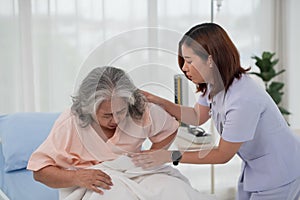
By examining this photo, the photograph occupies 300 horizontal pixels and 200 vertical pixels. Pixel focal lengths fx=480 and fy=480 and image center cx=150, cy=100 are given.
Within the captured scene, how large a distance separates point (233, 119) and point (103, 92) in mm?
408

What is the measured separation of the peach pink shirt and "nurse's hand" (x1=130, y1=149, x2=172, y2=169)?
5 cm

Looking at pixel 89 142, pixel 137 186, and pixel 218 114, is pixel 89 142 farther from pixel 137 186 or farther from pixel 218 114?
pixel 218 114

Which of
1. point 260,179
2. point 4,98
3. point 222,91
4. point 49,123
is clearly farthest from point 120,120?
point 4,98

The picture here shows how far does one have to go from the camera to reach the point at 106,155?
4.78ft

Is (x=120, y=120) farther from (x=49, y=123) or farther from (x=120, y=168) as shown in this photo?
(x=49, y=123)

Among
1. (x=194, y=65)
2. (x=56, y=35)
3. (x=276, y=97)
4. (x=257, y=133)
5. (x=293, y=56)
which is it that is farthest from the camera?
(x=293, y=56)

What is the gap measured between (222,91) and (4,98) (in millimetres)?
1567

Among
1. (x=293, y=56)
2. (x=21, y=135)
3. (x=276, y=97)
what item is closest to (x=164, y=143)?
(x=21, y=135)

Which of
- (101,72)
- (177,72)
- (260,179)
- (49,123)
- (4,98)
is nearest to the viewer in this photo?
(101,72)

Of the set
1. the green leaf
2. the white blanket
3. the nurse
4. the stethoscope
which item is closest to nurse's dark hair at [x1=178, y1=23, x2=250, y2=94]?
the nurse

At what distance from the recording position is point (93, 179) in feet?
4.42

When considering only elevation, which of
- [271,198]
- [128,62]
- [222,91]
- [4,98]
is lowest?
[271,198]

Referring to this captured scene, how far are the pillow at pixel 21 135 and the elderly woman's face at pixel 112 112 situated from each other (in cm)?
89

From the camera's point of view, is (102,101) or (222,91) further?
(222,91)
